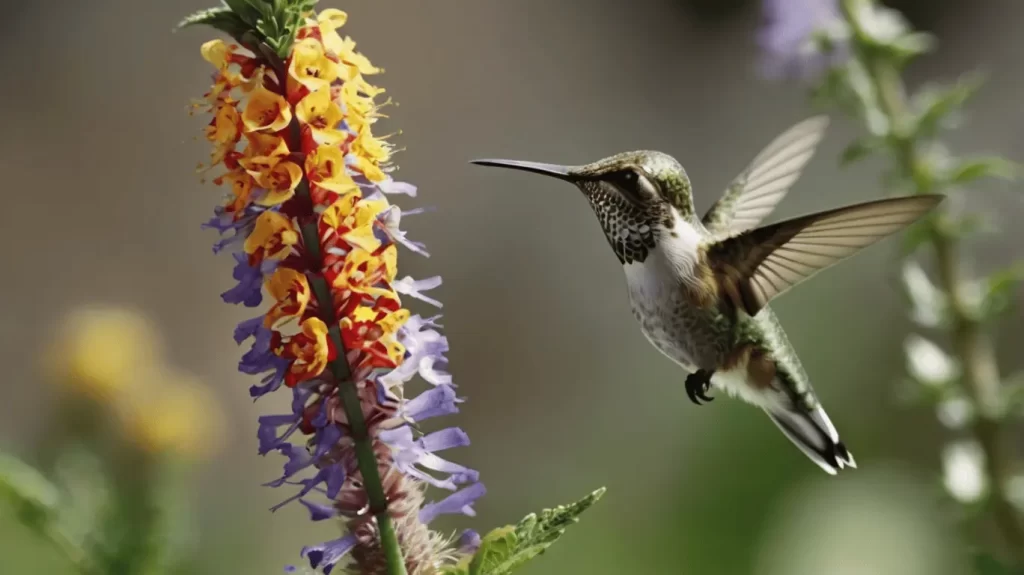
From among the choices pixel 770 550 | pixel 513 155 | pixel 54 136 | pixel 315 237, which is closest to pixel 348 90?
pixel 315 237

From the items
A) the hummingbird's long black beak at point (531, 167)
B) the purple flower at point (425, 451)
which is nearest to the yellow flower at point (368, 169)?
the purple flower at point (425, 451)

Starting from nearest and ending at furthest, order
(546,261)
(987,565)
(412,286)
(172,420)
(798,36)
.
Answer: (412,286), (987,565), (798,36), (172,420), (546,261)

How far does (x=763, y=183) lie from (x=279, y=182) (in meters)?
2.19

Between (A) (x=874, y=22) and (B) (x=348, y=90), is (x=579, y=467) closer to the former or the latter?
(A) (x=874, y=22)

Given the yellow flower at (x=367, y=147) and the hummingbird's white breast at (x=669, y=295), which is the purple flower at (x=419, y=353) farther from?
the hummingbird's white breast at (x=669, y=295)

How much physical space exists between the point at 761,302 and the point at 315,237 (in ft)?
5.23

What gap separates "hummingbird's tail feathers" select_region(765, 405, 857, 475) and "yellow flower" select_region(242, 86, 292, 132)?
2025mm

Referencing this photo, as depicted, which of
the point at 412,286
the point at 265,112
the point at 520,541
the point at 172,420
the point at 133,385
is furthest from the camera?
the point at 133,385

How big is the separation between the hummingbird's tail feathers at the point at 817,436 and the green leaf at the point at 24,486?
2168 mm

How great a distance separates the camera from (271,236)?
2.11m

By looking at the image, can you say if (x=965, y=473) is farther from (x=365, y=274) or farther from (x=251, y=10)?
(x=251, y=10)

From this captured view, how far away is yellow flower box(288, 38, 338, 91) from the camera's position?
6.94 ft

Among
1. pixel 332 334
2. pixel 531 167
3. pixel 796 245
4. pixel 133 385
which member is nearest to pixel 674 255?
pixel 796 245

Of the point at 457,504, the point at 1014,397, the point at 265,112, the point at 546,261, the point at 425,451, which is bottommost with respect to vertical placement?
the point at 1014,397
